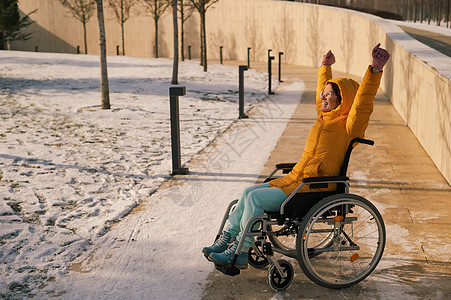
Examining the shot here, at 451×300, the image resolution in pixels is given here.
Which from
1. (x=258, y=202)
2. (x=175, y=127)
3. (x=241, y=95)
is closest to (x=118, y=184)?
(x=175, y=127)

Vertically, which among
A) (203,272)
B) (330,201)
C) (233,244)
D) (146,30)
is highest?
(146,30)

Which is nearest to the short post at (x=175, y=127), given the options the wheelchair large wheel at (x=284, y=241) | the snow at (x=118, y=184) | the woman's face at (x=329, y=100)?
the snow at (x=118, y=184)

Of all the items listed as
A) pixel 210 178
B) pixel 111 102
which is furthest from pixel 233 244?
pixel 111 102

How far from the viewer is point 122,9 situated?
3316 centimetres

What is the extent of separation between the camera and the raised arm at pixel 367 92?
382 centimetres

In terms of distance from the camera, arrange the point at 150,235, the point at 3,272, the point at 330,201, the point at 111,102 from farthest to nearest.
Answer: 1. the point at 111,102
2. the point at 150,235
3. the point at 3,272
4. the point at 330,201

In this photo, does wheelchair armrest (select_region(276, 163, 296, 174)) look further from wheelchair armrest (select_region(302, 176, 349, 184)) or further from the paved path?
the paved path

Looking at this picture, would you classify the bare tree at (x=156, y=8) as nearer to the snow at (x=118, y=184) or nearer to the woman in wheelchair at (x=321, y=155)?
the snow at (x=118, y=184)

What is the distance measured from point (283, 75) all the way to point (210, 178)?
14.5 metres

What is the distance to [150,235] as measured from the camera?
204 inches

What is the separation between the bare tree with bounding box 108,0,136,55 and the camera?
33.3 metres

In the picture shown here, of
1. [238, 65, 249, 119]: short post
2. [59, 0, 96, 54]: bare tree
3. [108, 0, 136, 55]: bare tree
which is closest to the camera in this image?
[238, 65, 249, 119]: short post

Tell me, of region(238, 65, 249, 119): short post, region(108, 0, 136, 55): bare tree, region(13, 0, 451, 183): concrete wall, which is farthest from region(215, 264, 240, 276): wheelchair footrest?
region(108, 0, 136, 55): bare tree

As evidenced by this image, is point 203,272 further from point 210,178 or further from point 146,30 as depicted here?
point 146,30
